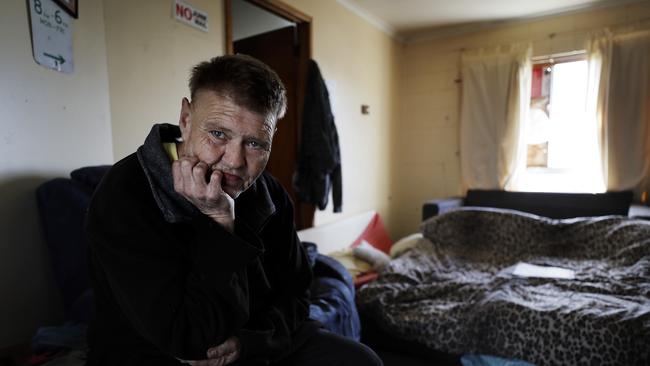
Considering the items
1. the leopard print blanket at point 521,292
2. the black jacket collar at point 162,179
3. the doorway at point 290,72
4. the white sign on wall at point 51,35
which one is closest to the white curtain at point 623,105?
the leopard print blanket at point 521,292

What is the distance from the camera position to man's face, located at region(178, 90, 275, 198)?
33.1 inches

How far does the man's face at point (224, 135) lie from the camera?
840 millimetres

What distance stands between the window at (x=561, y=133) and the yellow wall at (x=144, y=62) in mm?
3226

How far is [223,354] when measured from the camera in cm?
90

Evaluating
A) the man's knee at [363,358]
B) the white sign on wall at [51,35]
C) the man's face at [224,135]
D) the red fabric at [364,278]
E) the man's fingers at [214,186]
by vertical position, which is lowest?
the red fabric at [364,278]

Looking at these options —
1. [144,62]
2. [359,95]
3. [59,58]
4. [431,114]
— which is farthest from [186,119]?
[431,114]

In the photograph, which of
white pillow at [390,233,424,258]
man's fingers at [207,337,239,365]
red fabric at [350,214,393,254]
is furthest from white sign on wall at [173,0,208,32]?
red fabric at [350,214,393,254]

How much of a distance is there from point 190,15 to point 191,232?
1592 mm

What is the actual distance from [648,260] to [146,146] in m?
2.73

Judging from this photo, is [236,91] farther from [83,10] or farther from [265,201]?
[83,10]

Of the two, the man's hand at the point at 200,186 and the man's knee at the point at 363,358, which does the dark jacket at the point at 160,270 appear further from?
the man's knee at the point at 363,358

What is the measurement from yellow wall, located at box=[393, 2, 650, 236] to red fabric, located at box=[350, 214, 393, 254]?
691 millimetres

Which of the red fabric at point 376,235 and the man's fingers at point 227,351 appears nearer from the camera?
the man's fingers at point 227,351

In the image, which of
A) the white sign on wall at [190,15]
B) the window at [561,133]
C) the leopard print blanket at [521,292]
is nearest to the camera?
the leopard print blanket at [521,292]
